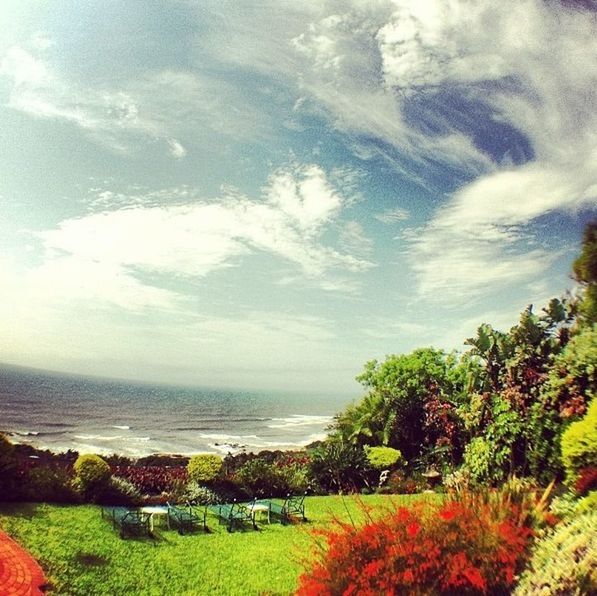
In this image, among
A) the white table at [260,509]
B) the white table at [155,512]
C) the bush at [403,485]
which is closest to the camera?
the white table at [155,512]

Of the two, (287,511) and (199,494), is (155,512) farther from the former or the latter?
(287,511)

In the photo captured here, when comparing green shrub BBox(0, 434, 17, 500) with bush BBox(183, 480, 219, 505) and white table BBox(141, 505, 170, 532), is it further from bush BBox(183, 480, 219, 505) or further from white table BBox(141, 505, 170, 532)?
bush BBox(183, 480, 219, 505)

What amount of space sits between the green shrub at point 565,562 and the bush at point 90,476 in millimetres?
11288

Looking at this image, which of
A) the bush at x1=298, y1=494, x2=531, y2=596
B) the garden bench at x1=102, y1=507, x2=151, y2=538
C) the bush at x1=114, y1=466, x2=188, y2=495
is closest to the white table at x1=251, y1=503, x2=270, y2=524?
the garden bench at x1=102, y1=507, x2=151, y2=538

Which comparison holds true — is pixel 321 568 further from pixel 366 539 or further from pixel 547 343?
pixel 547 343

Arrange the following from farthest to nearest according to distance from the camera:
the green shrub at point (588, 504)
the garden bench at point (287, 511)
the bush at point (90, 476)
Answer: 1. the garden bench at point (287, 511)
2. the bush at point (90, 476)
3. the green shrub at point (588, 504)

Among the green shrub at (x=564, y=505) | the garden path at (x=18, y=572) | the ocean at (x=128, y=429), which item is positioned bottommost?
the ocean at (x=128, y=429)

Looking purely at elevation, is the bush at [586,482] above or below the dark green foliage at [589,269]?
below

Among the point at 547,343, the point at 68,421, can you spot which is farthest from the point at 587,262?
the point at 68,421

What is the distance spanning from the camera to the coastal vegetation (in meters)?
5.23

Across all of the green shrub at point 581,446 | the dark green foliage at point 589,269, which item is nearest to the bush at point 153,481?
the green shrub at point 581,446

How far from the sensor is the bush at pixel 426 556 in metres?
4.99

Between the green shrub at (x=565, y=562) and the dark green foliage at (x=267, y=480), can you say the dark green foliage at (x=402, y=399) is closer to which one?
the dark green foliage at (x=267, y=480)

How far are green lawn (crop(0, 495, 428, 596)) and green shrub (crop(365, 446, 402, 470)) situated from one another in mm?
7715
